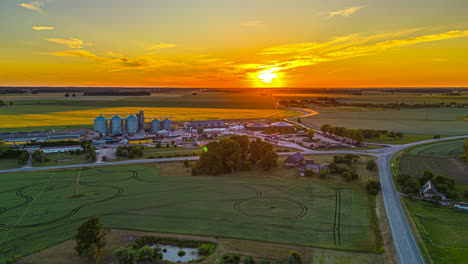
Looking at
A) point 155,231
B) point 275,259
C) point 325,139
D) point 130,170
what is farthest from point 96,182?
point 325,139

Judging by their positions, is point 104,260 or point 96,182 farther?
point 96,182

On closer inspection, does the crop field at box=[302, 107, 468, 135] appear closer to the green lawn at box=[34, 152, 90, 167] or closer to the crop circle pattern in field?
the crop circle pattern in field

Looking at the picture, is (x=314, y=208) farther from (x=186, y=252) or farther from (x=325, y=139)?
(x=325, y=139)

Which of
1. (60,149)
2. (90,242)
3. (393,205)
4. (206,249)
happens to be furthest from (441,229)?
(60,149)

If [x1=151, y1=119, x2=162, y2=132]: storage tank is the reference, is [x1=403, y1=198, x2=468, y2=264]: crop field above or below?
below

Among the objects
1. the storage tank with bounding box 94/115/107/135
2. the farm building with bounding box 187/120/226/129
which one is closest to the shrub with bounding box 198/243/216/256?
the storage tank with bounding box 94/115/107/135

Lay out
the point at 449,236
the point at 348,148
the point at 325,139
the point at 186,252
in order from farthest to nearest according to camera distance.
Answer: the point at 325,139
the point at 348,148
the point at 449,236
the point at 186,252
